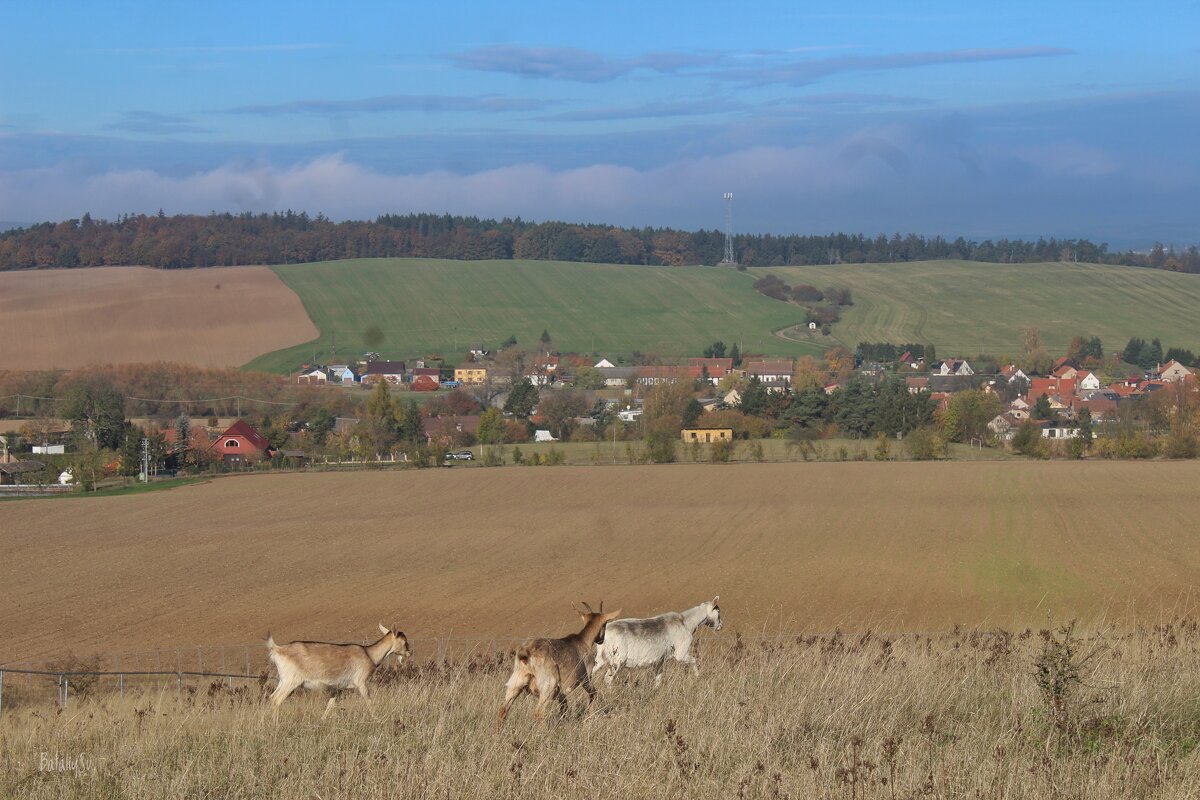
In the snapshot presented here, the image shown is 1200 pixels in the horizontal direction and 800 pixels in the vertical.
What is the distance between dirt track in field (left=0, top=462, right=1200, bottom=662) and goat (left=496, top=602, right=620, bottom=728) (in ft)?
31.7

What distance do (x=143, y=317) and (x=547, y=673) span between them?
115556 millimetres

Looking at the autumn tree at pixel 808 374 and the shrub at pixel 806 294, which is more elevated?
the shrub at pixel 806 294

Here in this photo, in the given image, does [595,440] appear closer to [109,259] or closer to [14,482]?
[14,482]

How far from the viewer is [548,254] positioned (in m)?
172

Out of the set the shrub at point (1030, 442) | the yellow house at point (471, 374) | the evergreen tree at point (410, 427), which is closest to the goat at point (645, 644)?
the shrub at point (1030, 442)

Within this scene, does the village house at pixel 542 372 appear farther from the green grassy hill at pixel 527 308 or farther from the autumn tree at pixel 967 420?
the autumn tree at pixel 967 420

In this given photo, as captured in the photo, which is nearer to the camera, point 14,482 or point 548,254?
point 14,482

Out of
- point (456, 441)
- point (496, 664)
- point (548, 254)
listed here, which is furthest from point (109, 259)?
point (496, 664)

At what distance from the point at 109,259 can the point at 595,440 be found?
82.9 meters

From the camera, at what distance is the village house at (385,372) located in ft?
356

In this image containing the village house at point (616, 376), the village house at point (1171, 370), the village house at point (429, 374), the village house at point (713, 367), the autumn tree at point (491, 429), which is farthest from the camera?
the village house at point (713, 367)

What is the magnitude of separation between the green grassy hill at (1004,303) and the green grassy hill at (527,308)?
9.57 m

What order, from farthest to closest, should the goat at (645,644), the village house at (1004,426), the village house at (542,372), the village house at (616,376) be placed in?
the village house at (616,376) < the village house at (542,372) < the village house at (1004,426) < the goat at (645,644)

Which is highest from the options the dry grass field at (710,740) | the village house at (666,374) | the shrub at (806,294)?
the shrub at (806,294)
